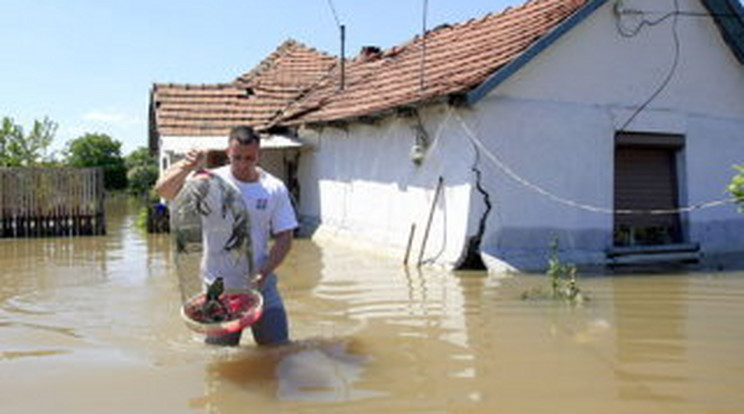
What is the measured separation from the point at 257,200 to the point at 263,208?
71 mm

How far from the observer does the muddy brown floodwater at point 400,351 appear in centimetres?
482

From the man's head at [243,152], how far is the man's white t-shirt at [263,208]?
6cm

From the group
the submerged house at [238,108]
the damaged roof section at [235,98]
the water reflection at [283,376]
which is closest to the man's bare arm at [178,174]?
the water reflection at [283,376]

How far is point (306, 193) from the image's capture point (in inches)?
719

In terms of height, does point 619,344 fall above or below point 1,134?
below

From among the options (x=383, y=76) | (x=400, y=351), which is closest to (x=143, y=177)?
(x=383, y=76)

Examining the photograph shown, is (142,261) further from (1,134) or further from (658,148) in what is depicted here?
(1,134)

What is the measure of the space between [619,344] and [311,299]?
3.79 metres

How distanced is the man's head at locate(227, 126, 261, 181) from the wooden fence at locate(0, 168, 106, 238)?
1483 cm

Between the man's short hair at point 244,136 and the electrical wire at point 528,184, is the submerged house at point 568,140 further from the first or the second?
the man's short hair at point 244,136

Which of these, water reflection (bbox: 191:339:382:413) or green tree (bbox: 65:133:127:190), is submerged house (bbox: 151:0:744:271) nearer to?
water reflection (bbox: 191:339:382:413)

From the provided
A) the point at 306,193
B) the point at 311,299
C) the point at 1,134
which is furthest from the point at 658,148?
the point at 1,134

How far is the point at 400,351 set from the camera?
6.18 meters

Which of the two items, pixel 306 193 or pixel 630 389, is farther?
pixel 306 193
